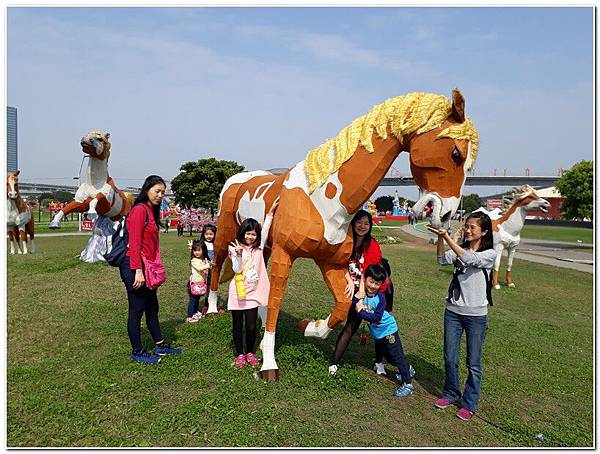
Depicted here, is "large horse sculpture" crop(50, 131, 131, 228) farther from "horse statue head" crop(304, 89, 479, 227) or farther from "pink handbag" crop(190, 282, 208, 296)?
"horse statue head" crop(304, 89, 479, 227)

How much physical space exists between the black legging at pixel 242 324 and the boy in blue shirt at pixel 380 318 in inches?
37.4

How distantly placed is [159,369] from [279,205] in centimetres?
185

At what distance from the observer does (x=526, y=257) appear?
16.3 m

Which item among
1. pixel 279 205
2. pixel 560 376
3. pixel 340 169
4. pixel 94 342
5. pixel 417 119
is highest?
pixel 417 119

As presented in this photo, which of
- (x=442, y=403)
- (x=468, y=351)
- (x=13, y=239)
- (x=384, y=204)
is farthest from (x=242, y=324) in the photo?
(x=384, y=204)

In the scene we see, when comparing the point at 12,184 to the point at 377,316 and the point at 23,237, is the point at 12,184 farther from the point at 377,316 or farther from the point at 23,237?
the point at 377,316

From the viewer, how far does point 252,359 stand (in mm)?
4055

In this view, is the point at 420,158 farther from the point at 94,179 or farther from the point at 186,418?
the point at 94,179

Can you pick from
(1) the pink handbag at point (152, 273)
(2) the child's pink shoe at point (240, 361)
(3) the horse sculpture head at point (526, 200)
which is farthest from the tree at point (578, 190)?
(1) the pink handbag at point (152, 273)

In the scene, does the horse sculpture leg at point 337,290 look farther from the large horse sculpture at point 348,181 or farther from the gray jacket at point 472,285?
the gray jacket at point 472,285

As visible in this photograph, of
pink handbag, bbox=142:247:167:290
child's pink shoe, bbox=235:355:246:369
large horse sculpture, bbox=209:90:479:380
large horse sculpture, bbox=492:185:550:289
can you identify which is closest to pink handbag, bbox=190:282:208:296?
pink handbag, bbox=142:247:167:290

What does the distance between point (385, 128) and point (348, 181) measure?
20.6 inches

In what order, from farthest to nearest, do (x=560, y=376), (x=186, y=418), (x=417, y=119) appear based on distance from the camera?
(x=560, y=376) < (x=417, y=119) < (x=186, y=418)

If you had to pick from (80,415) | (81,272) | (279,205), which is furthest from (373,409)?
(81,272)
